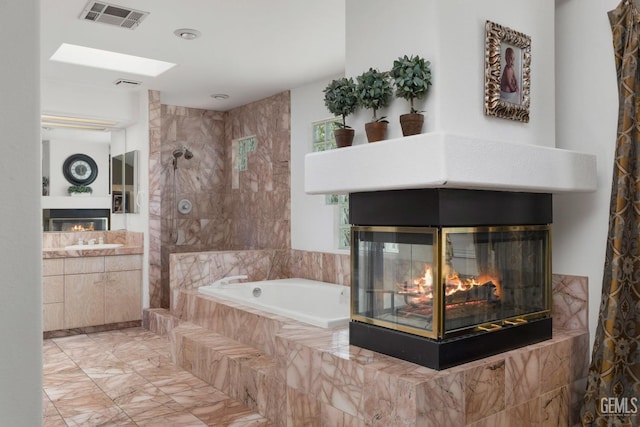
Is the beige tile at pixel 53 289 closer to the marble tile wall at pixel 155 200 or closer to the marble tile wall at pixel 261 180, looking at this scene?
the marble tile wall at pixel 155 200

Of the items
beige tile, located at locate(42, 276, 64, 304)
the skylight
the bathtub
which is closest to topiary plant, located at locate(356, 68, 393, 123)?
the bathtub

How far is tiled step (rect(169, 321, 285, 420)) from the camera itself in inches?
118

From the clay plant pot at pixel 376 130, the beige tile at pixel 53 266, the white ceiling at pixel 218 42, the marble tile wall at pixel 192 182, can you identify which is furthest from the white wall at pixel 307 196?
the clay plant pot at pixel 376 130

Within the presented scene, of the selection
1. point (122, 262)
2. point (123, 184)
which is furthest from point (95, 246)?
point (123, 184)

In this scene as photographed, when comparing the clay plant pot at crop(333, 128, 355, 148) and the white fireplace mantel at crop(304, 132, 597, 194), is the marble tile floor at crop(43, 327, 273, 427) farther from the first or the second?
the clay plant pot at crop(333, 128, 355, 148)

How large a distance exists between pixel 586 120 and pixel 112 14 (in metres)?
3.02

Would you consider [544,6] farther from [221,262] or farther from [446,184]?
[221,262]

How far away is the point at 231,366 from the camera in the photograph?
10.9 ft

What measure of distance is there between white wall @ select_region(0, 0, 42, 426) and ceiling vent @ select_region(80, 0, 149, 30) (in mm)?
2568

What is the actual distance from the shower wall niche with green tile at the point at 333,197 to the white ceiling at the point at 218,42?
464 mm

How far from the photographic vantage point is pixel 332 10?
3.23 meters

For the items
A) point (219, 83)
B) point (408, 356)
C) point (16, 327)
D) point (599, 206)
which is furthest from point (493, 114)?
point (219, 83)

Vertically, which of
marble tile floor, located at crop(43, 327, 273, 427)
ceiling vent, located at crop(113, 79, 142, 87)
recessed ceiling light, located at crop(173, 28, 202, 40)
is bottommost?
marble tile floor, located at crop(43, 327, 273, 427)

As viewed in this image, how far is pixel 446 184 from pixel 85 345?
4071mm
